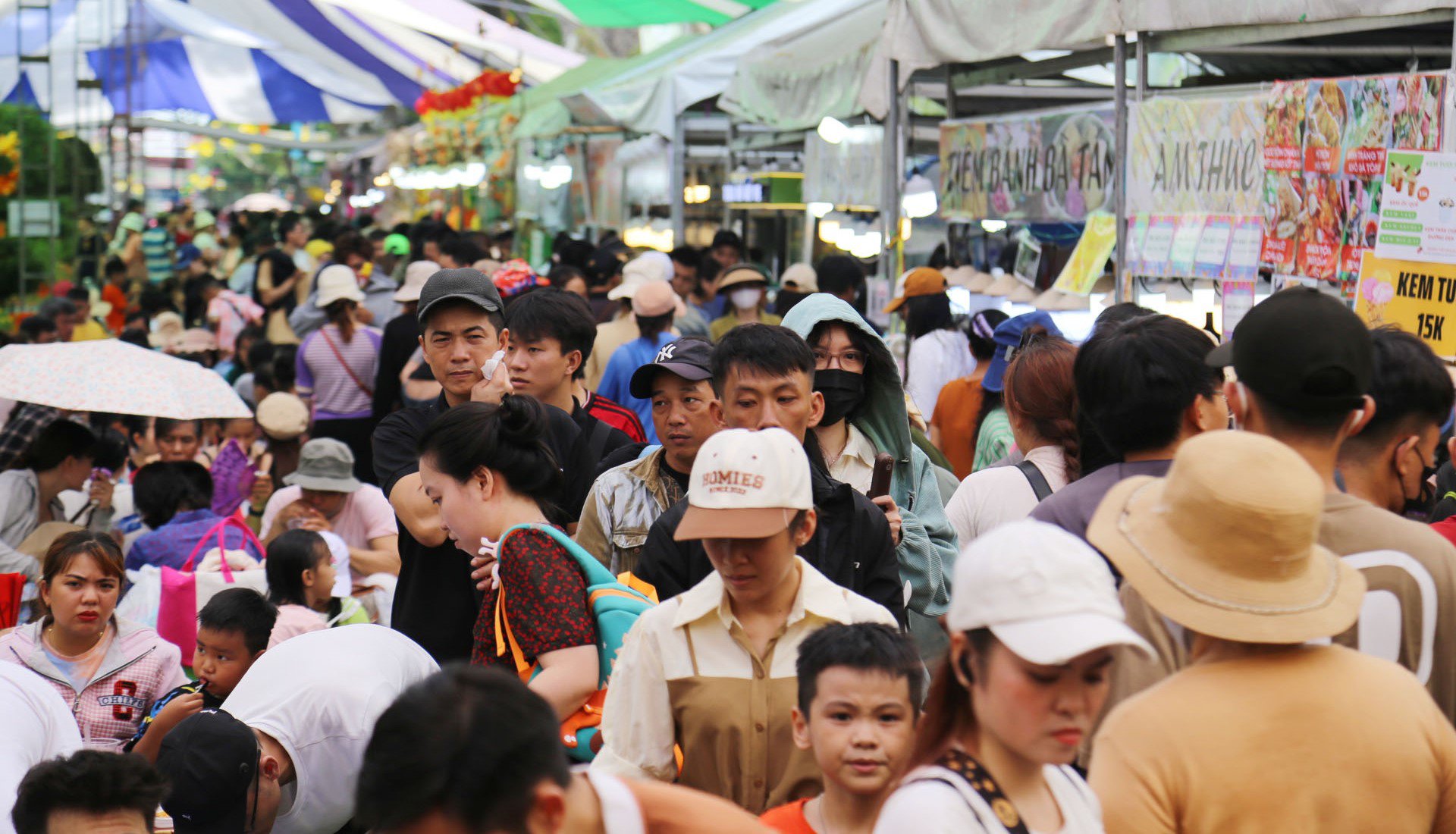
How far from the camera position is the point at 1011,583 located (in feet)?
6.05

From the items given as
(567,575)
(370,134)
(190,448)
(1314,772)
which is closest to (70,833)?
(567,575)

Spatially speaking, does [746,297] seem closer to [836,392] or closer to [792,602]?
[836,392]

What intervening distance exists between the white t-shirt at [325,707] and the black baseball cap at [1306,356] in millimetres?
1910

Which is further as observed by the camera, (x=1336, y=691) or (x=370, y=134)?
(x=370, y=134)

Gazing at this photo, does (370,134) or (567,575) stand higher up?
(370,134)

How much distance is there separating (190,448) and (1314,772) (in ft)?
21.0

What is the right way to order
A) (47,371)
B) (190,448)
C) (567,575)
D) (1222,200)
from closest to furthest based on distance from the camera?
(567,575) → (1222,200) → (47,371) → (190,448)

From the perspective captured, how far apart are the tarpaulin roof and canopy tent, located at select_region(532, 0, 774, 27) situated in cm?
701

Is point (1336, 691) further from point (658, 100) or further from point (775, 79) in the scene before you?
point (658, 100)

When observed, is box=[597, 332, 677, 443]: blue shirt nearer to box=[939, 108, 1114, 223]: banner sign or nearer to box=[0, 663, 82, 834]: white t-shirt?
box=[939, 108, 1114, 223]: banner sign

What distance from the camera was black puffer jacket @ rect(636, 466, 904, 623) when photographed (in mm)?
3320

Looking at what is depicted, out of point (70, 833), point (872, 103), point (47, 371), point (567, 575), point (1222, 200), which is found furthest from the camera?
point (872, 103)

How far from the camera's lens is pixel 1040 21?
678 centimetres

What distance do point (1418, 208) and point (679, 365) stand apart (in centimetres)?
238
